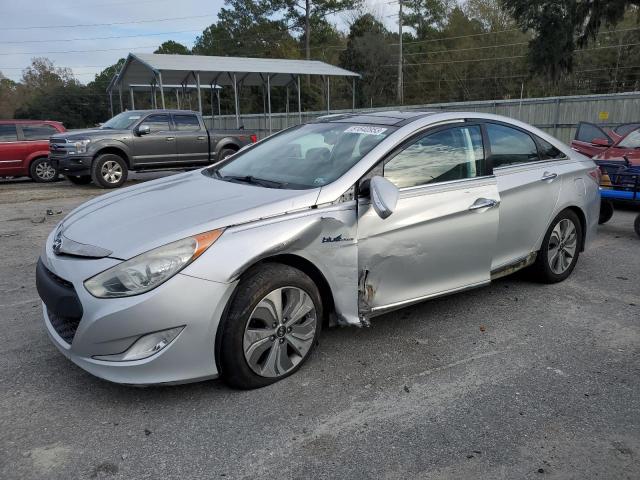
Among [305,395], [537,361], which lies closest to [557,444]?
[537,361]

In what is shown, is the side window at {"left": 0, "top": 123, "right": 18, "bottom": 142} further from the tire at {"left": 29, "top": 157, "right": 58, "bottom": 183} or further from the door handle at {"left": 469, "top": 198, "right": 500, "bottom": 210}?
the door handle at {"left": 469, "top": 198, "right": 500, "bottom": 210}

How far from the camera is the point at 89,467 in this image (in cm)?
245

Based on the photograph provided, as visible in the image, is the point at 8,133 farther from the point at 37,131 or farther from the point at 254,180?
the point at 254,180

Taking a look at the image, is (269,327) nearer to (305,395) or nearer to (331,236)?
(305,395)

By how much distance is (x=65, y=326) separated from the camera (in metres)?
2.96

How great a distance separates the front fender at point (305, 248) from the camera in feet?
9.32

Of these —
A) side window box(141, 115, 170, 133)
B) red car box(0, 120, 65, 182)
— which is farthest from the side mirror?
red car box(0, 120, 65, 182)

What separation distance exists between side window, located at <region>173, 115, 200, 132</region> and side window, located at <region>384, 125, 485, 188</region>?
35.3 feet

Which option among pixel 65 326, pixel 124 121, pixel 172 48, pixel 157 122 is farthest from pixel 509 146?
pixel 172 48

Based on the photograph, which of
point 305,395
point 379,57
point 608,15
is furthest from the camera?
point 379,57

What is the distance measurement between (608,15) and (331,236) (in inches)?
946

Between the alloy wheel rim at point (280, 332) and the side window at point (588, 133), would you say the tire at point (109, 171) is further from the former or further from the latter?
the alloy wheel rim at point (280, 332)

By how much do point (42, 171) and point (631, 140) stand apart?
13152 millimetres

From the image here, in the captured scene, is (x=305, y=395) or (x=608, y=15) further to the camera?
(x=608, y=15)
